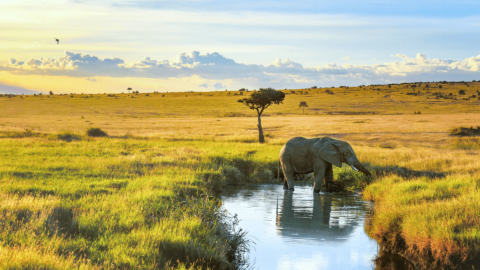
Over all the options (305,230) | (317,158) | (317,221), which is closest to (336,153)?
(317,158)

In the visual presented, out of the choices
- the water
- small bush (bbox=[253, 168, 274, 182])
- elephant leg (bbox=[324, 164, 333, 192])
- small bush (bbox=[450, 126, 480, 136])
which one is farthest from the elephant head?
small bush (bbox=[450, 126, 480, 136])

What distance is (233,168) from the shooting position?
2052 cm

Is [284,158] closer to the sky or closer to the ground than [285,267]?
closer to the sky

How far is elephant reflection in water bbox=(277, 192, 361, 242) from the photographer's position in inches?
464

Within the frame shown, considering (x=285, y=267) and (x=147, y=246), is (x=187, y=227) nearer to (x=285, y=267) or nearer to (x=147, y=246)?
(x=147, y=246)

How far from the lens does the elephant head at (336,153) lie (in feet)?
55.6

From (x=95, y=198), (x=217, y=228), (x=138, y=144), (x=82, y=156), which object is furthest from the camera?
(x=138, y=144)

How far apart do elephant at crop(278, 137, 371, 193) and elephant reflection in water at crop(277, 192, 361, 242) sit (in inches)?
65.6

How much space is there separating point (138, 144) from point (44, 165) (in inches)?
485

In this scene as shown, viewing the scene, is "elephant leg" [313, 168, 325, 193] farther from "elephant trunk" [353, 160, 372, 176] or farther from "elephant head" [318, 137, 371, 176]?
"elephant trunk" [353, 160, 372, 176]

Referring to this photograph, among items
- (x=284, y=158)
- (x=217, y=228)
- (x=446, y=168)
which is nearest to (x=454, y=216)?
(x=217, y=228)

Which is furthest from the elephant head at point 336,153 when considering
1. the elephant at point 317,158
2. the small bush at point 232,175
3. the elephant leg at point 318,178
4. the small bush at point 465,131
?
the small bush at point 465,131

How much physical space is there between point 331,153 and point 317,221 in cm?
448

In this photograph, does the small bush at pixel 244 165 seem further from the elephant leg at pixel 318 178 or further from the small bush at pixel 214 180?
the elephant leg at pixel 318 178
